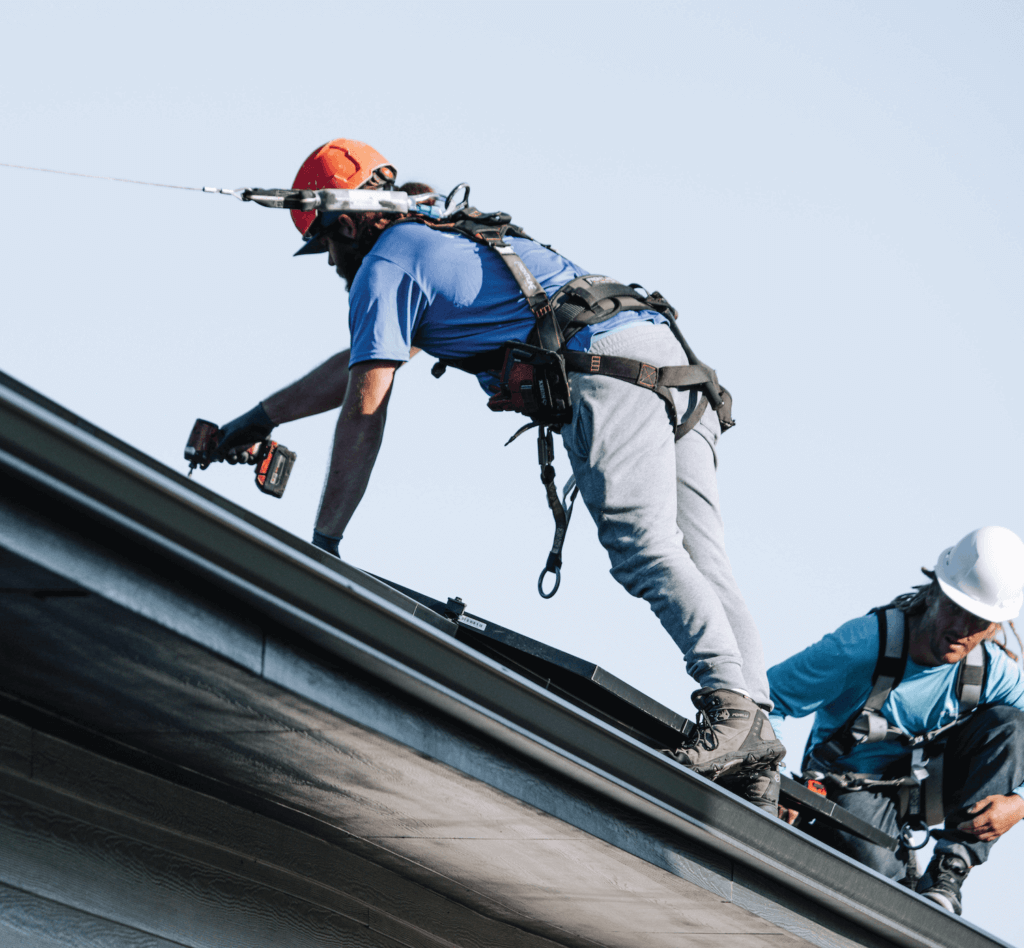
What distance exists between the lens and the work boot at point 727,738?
135 inches

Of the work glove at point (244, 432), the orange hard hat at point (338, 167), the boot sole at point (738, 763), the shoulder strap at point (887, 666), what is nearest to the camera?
the boot sole at point (738, 763)

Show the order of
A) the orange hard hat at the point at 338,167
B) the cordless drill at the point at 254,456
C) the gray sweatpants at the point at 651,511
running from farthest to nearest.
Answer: the cordless drill at the point at 254,456 < the orange hard hat at the point at 338,167 < the gray sweatpants at the point at 651,511

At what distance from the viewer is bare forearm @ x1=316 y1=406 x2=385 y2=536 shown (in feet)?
12.4

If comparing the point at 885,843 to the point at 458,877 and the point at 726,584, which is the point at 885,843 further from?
the point at 458,877

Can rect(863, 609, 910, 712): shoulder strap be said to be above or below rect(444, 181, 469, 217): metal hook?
below

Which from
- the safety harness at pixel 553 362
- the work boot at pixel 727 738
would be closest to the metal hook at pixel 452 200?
the safety harness at pixel 553 362

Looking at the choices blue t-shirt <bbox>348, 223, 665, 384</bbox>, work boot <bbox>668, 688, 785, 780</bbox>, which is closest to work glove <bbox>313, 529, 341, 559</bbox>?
blue t-shirt <bbox>348, 223, 665, 384</bbox>

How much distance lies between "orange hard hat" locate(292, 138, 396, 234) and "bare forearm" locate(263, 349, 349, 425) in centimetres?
60

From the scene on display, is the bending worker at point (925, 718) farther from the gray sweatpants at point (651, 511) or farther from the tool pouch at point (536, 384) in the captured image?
the tool pouch at point (536, 384)

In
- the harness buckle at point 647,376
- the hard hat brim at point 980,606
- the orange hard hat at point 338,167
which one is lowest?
the harness buckle at point 647,376

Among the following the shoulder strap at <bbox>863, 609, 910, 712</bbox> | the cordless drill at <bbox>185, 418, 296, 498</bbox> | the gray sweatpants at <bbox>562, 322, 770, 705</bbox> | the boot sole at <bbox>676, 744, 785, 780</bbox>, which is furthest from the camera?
the shoulder strap at <bbox>863, 609, 910, 712</bbox>

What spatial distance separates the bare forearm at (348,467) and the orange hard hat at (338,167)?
30.3 inches

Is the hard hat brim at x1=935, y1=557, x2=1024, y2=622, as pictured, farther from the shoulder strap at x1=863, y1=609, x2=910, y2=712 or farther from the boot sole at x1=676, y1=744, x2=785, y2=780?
the boot sole at x1=676, y1=744, x2=785, y2=780

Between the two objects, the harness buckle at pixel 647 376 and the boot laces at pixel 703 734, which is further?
the harness buckle at pixel 647 376
